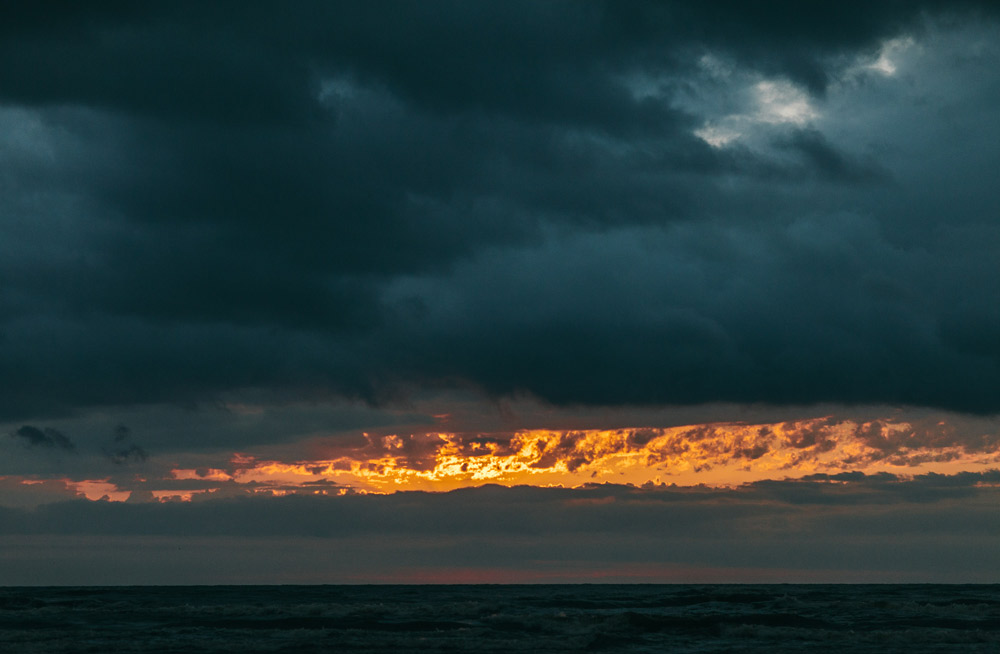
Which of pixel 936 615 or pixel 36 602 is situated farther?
pixel 36 602

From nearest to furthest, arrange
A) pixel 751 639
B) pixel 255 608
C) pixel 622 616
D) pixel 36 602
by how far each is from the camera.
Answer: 1. pixel 751 639
2. pixel 622 616
3. pixel 255 608
4. pixel 36 602

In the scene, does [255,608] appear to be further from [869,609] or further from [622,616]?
[869,609]

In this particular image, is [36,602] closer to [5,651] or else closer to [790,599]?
[5,651]

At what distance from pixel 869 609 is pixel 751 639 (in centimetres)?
3137

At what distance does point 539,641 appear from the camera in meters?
65.0

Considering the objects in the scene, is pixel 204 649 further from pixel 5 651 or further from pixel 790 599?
pixel 790 599

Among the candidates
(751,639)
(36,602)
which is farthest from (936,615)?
(36,602)

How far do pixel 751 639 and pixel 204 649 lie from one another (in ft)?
128

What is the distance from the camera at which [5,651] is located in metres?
57.8

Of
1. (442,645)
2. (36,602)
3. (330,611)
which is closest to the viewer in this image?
(442,645)

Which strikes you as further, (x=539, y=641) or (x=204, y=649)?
(x=539, y=641)

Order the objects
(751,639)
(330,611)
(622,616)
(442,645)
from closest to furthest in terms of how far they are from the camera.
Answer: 1. (442,645)
2. (751,639)
3. (622,616)
4. (330,611)

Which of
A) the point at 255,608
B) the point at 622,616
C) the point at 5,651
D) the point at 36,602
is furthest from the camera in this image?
the point at 36,602

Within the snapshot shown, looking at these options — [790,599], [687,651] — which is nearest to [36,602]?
[687,651]
